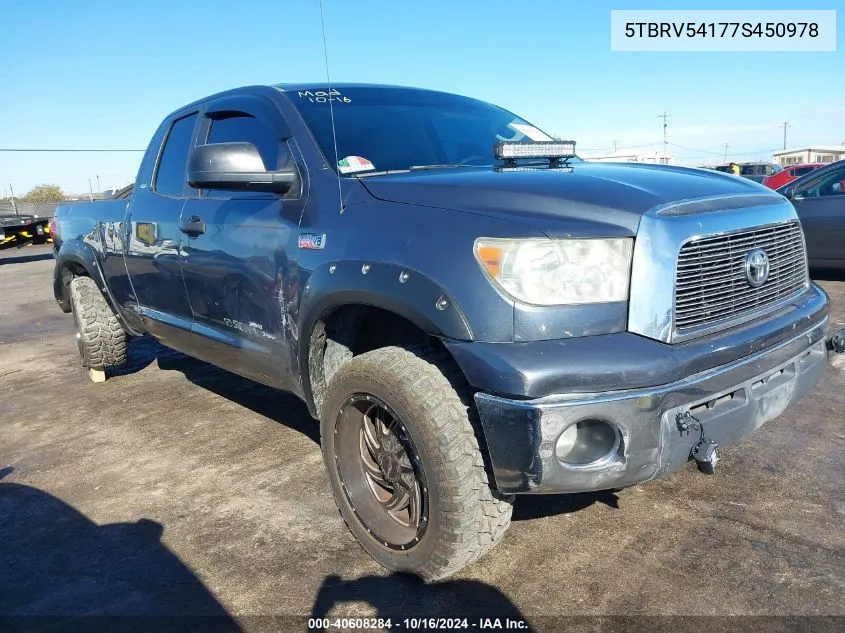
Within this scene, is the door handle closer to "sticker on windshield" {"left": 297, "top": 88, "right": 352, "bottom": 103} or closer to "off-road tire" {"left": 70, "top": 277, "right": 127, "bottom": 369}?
"sticker on windshield" {"left": 297, "top": 88, "right": 352, "bottom": 103}

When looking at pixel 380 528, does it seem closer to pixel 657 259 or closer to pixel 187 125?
pixel 657 259

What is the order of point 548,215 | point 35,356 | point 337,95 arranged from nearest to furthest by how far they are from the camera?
point 548,215, point 337,95, point 35,356

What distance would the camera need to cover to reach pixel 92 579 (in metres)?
2.54

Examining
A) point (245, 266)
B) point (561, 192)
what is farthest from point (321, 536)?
point (561, 192)

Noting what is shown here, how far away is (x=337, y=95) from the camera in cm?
328

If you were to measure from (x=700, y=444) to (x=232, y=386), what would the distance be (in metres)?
3.75

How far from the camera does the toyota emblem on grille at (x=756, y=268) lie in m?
2.34

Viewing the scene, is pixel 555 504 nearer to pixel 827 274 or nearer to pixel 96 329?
pixel 96 329

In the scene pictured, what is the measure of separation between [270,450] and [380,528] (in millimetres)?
1353

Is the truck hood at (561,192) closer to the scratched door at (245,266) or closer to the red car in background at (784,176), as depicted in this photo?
the scratched door at (245,266)

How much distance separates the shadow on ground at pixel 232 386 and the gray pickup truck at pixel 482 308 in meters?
0.99

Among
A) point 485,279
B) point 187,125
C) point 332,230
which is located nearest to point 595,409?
point 485,279

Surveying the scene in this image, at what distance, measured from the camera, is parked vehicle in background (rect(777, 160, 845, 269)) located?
7.42m

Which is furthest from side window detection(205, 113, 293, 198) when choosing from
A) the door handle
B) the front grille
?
the front grille
